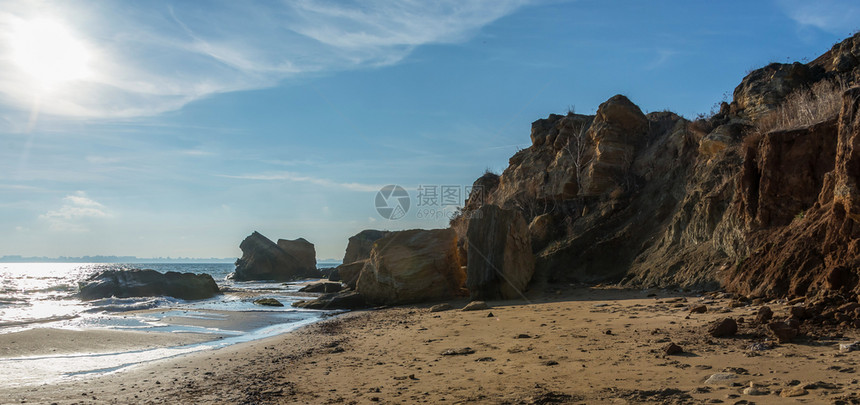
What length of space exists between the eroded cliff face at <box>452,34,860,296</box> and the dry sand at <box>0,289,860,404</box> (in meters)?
1.65

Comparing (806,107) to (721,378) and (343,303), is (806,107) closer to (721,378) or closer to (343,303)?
(721,378)

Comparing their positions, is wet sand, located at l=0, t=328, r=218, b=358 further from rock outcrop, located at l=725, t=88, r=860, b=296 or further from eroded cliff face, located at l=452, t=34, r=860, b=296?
eroded cliff face, located at l=452, t=34, r=860, b=296

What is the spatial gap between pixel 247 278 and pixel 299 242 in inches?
310

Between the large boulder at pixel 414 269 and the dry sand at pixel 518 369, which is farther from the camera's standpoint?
the large boulder at pixel 414 269

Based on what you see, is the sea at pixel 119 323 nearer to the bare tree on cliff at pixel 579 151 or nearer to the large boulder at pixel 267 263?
the bare tree on cliff at pixel 579 151

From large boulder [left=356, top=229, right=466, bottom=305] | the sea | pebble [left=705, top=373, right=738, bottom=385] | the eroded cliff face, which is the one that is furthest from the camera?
large boulder [left=356, top=229, right=466, bottom=305]

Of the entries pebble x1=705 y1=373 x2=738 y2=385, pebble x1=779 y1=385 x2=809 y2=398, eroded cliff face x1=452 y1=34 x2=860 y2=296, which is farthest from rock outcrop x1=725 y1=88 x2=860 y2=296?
pebble x1=779 y1=385 x2=809 y2=398

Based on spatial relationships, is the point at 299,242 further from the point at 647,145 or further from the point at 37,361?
the point at 37,361

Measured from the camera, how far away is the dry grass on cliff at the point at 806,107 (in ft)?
42.7

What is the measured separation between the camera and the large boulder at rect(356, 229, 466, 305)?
62.4 ft

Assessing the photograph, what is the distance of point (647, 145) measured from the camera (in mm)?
23422

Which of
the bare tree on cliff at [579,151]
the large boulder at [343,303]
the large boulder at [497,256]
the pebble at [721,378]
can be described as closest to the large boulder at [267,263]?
the large boulder at [343,303]

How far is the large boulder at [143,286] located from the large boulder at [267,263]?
29485 mm

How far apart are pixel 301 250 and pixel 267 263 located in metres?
4.99
